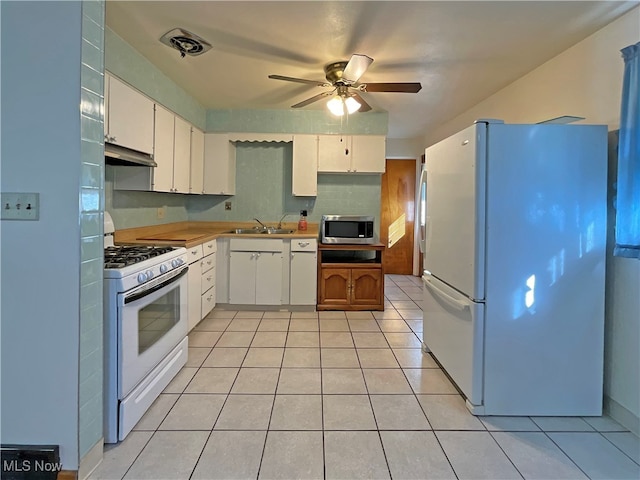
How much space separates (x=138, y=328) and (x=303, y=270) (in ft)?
7.49

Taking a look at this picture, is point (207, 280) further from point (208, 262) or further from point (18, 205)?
point (18, 205)

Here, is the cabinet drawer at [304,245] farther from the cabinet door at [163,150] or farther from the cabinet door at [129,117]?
the cabinet door at [129,117]

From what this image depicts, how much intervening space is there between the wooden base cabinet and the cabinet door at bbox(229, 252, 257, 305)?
76 centimetres

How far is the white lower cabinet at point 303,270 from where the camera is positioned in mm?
4062

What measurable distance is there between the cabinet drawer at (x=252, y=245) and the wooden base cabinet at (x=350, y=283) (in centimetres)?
55

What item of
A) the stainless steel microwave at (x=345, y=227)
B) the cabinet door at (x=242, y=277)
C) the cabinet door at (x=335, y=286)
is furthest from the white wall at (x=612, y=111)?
the cabinet door at (x=242, y=277)

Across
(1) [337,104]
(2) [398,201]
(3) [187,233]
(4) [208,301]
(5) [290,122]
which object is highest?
(5) [290,122]

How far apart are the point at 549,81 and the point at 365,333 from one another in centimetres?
262

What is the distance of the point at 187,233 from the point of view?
4016mm

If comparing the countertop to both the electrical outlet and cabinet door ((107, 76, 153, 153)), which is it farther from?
the electrical outlet

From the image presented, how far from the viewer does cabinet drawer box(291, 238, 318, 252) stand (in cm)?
405

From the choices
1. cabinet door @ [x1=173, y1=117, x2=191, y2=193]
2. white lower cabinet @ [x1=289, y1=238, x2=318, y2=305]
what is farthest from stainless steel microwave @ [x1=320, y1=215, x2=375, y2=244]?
cabinet door @ [x1=173, y1=117, x2=191, y2=193]

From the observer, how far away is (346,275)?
416 centimetres

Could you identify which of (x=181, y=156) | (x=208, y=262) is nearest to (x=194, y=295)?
(x=208, y=262)
